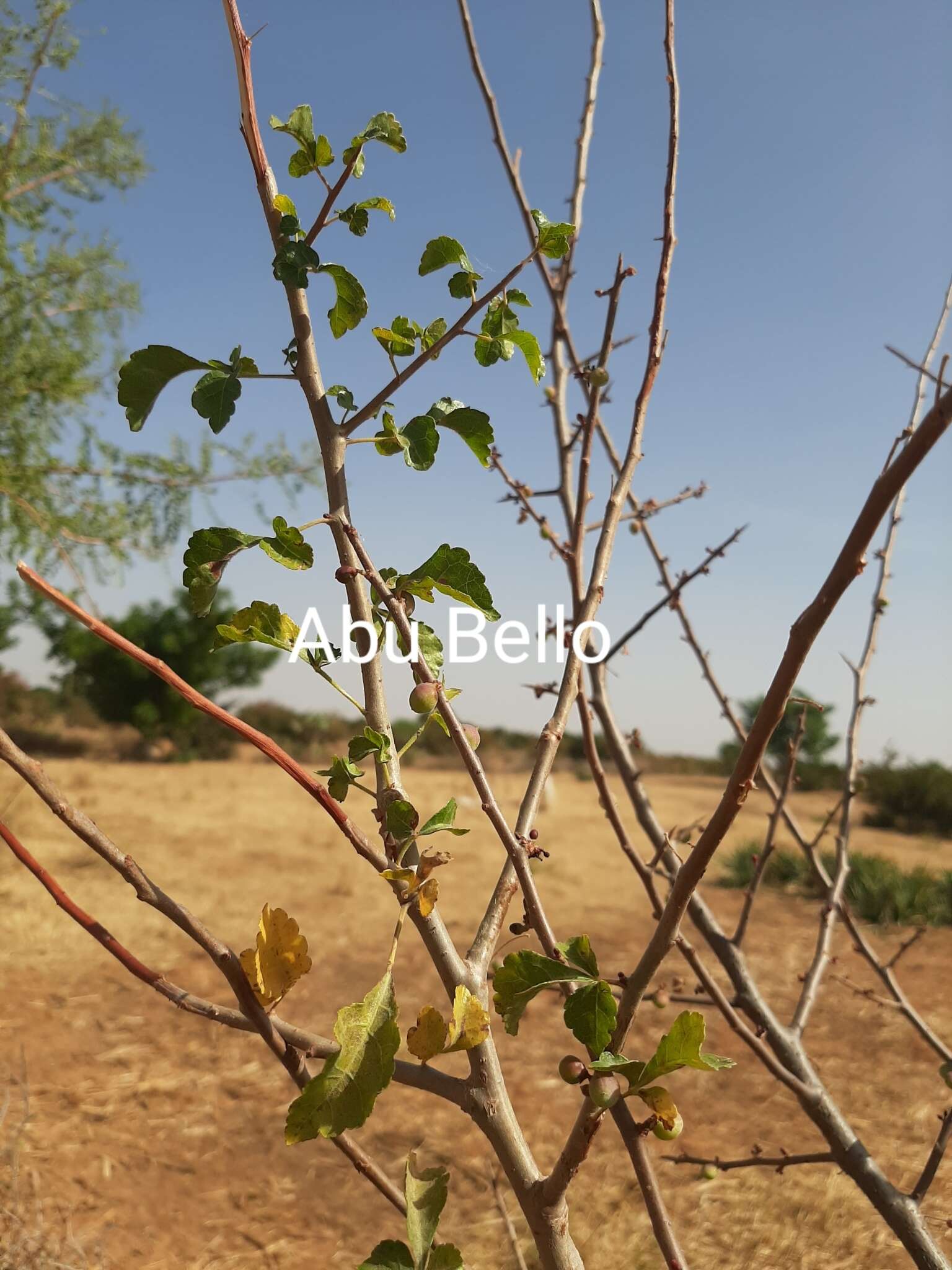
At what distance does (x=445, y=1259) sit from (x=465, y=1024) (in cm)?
13

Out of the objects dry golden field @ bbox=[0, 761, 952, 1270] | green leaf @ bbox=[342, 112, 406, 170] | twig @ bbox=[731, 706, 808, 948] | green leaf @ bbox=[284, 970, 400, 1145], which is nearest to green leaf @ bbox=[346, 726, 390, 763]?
green leaf @ bbox=[284, 970, 400, 1145]

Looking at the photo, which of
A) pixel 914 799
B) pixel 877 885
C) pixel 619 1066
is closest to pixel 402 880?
pixel 619 1066

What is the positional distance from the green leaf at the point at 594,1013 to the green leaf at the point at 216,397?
0.35 metres

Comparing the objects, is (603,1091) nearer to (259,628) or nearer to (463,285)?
(259,628)

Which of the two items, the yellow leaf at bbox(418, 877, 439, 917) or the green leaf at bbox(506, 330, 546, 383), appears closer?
the yellow leaf at bbox(418, 877, 439, 917)

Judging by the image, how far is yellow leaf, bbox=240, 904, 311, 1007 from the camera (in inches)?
17.9

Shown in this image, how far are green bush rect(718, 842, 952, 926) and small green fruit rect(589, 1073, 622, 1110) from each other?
3655 mm

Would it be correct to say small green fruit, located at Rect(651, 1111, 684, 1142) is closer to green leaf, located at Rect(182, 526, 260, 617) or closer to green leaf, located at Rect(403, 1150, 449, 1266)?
green leaf, located at Rect(403, 1150, 449, 1266)

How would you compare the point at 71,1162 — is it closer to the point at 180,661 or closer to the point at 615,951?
the point at 615,951

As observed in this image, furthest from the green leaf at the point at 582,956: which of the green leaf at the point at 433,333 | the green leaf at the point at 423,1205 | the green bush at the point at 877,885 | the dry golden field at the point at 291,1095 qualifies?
the green bush at the point at 877,885

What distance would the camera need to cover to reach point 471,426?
55 cm

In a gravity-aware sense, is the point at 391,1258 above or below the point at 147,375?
below

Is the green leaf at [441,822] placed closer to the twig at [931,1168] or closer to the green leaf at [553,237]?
the green leaf at [553,237]

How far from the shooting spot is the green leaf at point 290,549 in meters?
0.47
